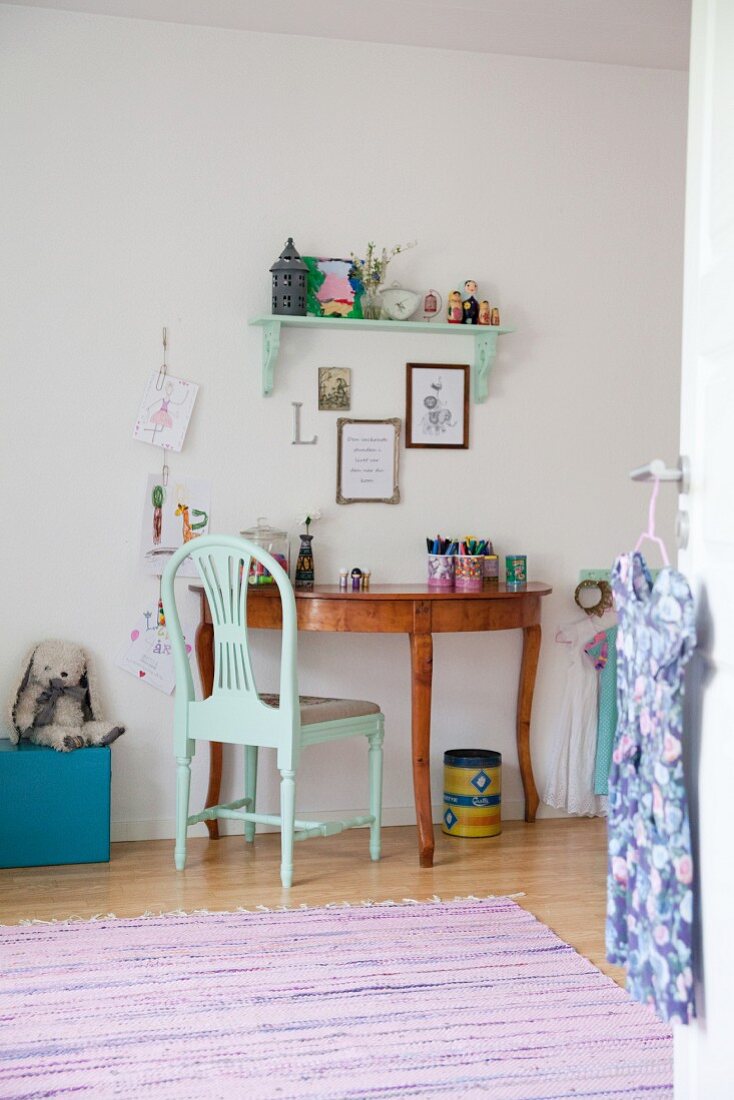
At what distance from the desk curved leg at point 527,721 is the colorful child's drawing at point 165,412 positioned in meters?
1.27

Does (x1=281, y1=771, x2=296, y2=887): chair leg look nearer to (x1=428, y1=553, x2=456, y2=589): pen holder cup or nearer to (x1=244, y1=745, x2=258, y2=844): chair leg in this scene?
(x1=244, y1=745, x2=258, y2=844): chair leg

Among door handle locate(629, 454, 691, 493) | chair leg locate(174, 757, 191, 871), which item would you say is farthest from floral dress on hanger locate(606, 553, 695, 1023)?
chair leg locate(174, 757, 191, 871)

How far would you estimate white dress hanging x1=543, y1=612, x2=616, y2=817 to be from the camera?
13.4 ft

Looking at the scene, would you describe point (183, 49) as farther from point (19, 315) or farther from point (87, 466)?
point (87, 466)

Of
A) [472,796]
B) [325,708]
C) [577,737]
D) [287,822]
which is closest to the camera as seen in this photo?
[287,822]

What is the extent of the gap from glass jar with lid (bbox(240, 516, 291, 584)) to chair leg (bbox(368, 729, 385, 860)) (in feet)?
1.83

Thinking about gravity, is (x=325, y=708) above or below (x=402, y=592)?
below

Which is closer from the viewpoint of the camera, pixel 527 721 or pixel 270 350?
pixel 270 350

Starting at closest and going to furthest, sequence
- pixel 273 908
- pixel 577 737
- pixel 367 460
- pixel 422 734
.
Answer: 1. pixel 273 908
2. pixel 422 734
3. pixel 367 460
4. pixel 577 737

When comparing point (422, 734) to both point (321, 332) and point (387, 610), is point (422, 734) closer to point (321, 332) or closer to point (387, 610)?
point (387, 610)

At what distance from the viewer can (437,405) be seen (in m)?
4.00

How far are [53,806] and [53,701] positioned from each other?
318 mm

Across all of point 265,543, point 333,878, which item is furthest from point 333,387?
point 333,878

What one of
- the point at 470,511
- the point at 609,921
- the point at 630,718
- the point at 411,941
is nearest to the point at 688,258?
the point at 630,718
